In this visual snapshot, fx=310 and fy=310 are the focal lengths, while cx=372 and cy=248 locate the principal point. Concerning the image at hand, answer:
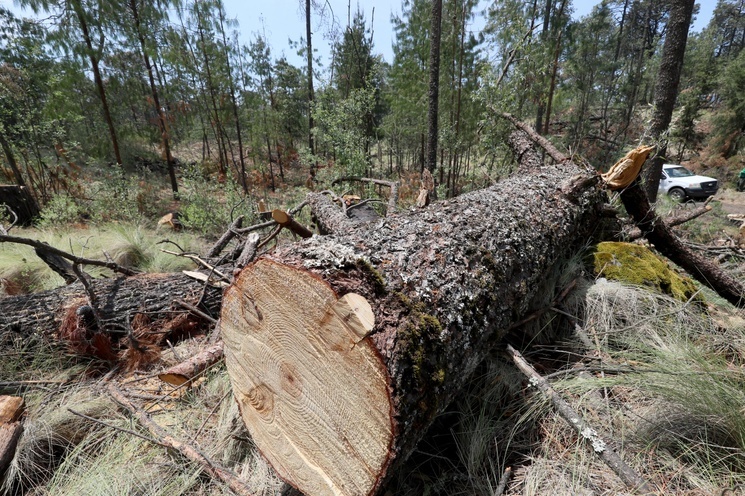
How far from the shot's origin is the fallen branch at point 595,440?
102cm

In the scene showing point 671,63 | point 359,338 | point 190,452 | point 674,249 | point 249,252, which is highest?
point 671,63

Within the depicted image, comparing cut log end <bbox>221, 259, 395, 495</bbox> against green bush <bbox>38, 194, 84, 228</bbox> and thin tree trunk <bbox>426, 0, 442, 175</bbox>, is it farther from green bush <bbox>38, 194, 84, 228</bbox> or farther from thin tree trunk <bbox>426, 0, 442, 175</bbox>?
green bush <bbox>38, 194, 84, 228</bbox>

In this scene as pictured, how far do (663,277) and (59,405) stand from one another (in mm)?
4008

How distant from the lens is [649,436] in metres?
1.23

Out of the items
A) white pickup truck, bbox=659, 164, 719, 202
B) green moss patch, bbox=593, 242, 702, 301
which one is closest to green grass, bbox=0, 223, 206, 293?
green moss patch, bbox=593, 242, 702, 301

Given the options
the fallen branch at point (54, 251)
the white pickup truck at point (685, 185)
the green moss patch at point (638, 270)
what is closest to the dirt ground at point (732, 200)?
the white pickup truck at point (685, 185)

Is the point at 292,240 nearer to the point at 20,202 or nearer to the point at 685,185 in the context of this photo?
the point at 20,202

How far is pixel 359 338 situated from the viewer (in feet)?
3.03

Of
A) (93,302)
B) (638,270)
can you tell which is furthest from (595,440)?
(93,302)

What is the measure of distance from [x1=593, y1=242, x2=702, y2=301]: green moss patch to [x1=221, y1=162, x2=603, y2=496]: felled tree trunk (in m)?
1.17

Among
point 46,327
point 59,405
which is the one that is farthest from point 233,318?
point 46,327

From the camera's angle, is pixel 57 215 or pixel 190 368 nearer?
pixel 190 368

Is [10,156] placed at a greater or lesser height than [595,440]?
greater

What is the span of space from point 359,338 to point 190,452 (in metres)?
1.24
